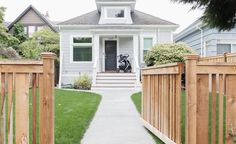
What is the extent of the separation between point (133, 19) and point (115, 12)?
1.40 metres

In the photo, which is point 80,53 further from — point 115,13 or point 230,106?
point 230,106

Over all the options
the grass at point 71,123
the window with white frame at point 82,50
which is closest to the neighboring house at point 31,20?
the window with white frame at point 82,50

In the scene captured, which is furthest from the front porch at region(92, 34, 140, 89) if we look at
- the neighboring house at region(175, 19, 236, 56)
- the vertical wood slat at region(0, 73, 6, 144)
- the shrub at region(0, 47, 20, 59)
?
the vertical wood slat at region(0, 73, 6, 144)

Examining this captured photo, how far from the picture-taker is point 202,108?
4.63 metres

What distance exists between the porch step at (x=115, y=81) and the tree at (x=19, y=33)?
1687 centimetres

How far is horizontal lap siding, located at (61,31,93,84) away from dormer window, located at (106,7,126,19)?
193cm

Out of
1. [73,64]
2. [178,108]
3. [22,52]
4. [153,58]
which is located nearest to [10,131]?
[178,108]

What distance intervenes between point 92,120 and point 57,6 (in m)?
47.4

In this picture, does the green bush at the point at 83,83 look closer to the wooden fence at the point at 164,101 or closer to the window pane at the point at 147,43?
the window pane at the point at 147,43

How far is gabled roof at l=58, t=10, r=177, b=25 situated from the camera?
23.6 m

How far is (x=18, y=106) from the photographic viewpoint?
14.3 ft

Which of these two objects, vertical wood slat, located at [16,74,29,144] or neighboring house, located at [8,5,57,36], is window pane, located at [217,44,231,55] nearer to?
vertical wood slat, located at [16,74,29,144]

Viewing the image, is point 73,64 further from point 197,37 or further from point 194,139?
point 194,139

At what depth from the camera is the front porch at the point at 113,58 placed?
67.8ft
